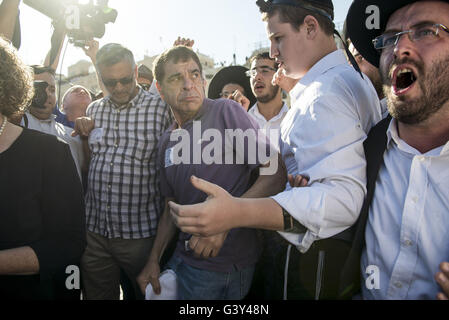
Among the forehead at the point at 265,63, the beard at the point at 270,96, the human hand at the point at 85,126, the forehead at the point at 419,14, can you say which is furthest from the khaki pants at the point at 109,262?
the forehead at the point at 265,63

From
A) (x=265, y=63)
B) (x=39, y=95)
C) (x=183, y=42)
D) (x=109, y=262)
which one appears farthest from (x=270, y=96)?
(x=109, y=262)

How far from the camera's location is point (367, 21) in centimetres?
163

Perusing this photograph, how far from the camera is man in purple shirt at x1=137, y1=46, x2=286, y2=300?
1841mm

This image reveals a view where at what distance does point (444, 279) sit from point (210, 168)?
1311mm

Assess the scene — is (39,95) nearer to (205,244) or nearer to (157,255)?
(157,255)

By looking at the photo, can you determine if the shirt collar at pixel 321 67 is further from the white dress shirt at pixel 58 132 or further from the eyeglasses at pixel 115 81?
the white dress shirt at pixel 58 132

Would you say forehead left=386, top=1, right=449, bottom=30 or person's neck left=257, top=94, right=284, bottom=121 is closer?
forehead left=386, top=1, right=449, bottom=30

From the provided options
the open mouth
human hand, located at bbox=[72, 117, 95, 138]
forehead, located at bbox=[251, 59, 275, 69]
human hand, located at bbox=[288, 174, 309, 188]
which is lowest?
human hand, located at bbox=[288, 174, 309, 188]

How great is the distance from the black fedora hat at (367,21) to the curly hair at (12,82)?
6.29 ft

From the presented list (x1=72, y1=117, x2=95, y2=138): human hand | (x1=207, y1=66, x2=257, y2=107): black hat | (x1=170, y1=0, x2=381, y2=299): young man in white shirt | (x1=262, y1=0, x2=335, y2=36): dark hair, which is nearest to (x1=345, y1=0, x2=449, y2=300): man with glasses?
(x1=170, y1=0, x2=381, y2=299): young man in white shirt

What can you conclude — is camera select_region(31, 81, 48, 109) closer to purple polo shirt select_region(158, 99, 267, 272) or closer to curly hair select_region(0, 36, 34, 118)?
curly hair select_region(0, 36, 34, 118)

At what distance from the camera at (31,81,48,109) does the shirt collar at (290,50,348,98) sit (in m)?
2.66
